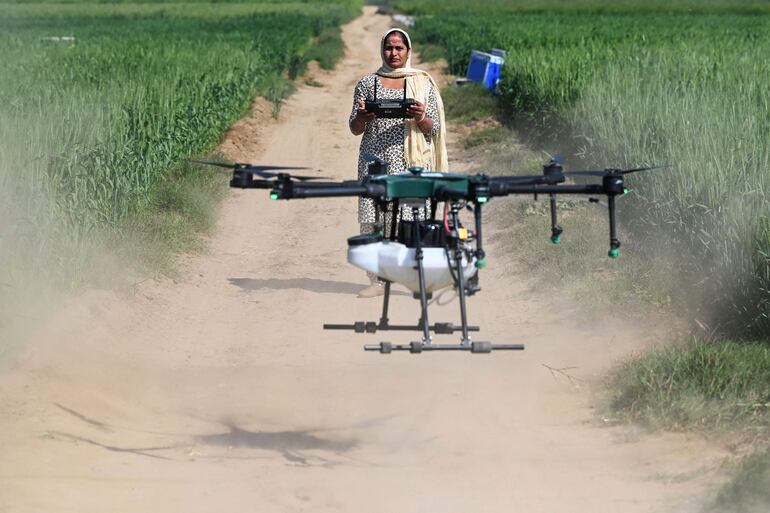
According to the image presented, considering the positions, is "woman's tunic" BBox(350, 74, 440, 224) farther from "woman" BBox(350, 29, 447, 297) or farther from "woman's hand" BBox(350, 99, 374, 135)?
"woman's hand" BBox(350, 99, 374, 135)

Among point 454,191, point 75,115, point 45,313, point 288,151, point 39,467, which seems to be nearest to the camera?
point 454,191

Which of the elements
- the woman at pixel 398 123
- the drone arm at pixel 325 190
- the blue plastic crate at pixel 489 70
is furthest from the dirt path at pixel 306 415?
the blue plastic crate at pixel 489 70

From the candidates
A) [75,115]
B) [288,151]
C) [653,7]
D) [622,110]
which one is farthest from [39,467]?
[653,7]

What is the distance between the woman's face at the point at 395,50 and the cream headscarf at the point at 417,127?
27mm

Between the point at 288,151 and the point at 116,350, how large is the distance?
981cm

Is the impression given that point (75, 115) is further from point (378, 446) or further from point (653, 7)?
point (653, 7)

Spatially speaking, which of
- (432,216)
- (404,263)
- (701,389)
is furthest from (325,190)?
(701,389)

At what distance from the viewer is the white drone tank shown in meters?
5.26

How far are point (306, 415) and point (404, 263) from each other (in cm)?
193

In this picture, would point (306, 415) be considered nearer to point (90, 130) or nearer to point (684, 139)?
point (90, 130)

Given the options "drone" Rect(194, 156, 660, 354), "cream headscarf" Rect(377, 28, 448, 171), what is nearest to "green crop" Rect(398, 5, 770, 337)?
"cream headscarf" Rect(377, 28, 448, 171)

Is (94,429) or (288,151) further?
(288,151)

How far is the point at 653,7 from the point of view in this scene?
59.4m

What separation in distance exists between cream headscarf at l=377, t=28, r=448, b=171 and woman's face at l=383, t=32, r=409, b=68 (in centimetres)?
3
